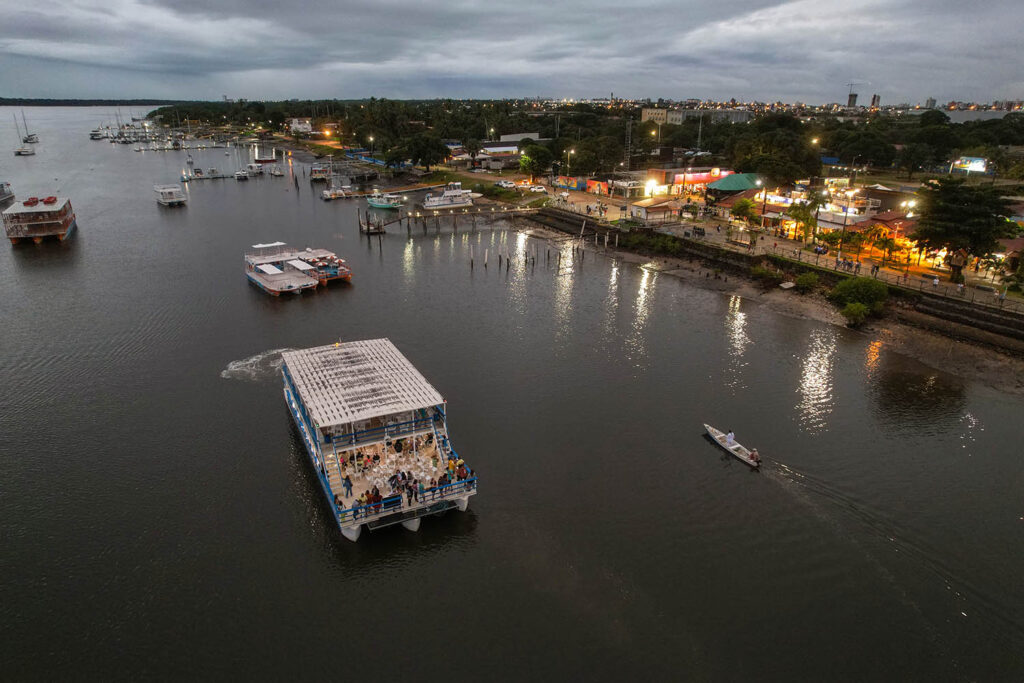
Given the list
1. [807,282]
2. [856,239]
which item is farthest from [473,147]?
[807,282]

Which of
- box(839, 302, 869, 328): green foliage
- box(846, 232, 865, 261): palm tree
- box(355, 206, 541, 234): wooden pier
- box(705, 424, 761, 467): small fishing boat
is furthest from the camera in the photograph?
box(355, 206, 541, 234): wooden pier

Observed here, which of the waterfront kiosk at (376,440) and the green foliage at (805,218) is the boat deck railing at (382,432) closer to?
the waterfront kiosk at (376,440)

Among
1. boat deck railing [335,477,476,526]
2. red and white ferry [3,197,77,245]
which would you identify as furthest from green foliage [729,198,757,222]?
red and white ferry [3,197,77,245]

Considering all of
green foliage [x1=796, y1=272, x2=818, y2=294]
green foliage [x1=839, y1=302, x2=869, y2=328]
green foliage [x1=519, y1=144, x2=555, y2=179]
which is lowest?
green foliage [x1=839, y1=302, x2=869, y2=328]

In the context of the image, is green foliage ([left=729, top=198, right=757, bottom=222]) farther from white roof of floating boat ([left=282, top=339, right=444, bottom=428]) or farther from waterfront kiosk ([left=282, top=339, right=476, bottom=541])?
waterfront kiosk ([left=282, top=339, right=476, bottom=541])

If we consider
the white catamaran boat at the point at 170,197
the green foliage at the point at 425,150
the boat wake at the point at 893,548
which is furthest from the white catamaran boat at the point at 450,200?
the boat wake at the point at 893,548

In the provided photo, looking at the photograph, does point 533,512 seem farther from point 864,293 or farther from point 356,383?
point 864,293

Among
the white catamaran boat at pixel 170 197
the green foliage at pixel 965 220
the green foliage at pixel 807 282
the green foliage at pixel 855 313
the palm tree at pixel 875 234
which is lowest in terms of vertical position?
the green foliage at pixel 855 313
